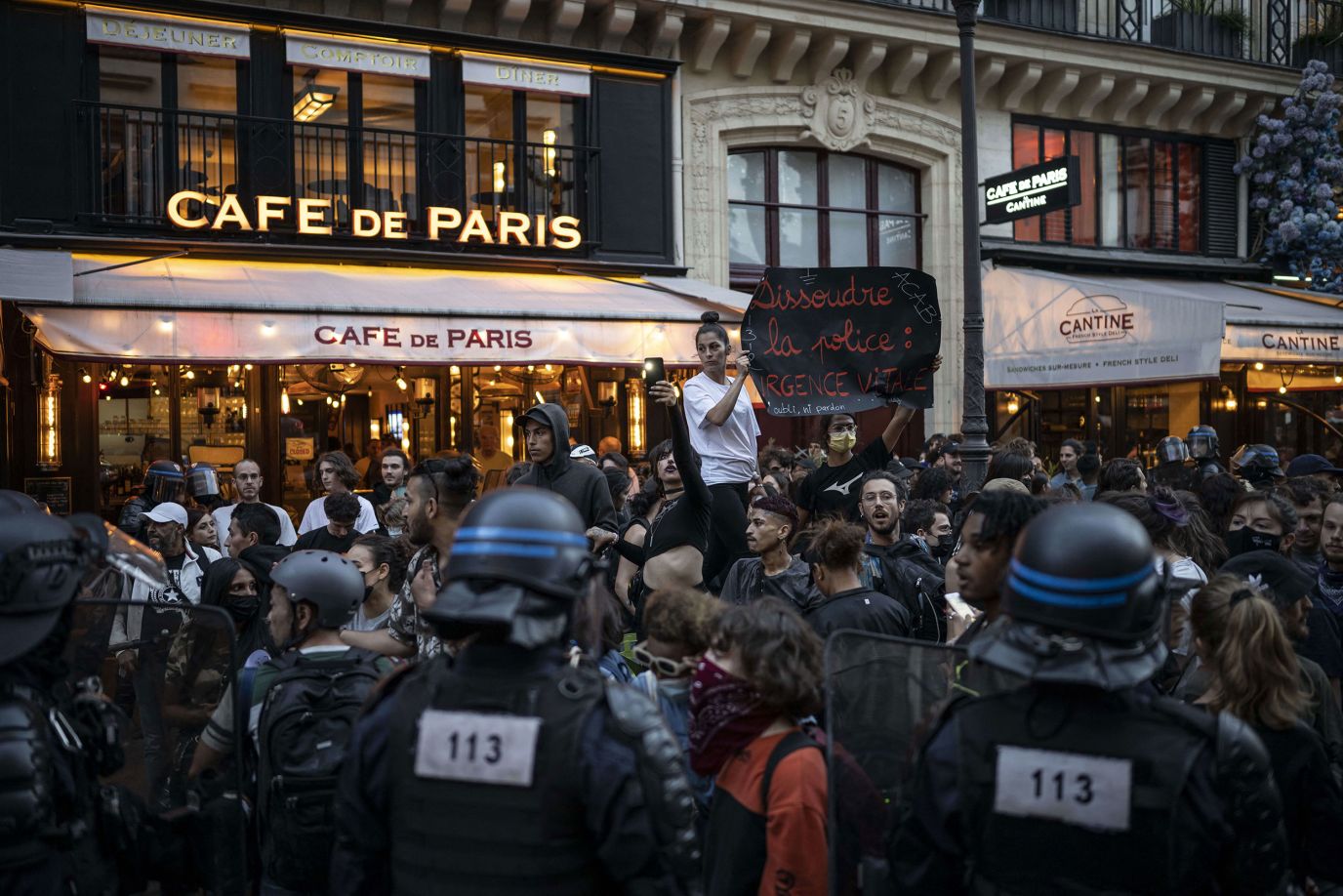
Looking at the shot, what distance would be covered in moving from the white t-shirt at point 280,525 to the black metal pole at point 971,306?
477 centimetres

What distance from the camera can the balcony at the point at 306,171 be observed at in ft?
39.6

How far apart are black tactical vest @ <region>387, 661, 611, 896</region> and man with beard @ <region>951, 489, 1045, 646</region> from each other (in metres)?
1.21

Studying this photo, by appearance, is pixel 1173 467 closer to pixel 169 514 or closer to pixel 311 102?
pixel 169 514

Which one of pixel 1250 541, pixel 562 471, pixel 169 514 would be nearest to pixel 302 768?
pixel 562 471

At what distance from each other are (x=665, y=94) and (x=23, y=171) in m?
7.03

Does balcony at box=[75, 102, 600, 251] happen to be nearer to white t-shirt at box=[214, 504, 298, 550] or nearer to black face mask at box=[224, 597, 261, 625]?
white t-shirt at box=[214, 504, 298, 550]

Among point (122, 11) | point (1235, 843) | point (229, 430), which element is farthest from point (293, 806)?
point (122, 11)

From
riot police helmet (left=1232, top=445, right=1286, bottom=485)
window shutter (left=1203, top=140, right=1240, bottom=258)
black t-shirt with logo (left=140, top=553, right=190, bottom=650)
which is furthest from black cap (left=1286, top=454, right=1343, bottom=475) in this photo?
window shutter (left=1203, top=140, right=1240, bottom=258)

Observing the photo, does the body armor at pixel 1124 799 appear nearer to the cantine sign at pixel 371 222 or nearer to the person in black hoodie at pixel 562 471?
Result: the person in black hoodie at pixel 562 471

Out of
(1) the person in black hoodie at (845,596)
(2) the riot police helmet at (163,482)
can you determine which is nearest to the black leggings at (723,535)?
(1) the person in black hoodie at (845,596)

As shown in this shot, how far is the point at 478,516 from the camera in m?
2.44

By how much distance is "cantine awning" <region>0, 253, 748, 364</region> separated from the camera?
1023 cm

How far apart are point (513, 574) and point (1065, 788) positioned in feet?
3.63

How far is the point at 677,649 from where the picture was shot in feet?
12.7
